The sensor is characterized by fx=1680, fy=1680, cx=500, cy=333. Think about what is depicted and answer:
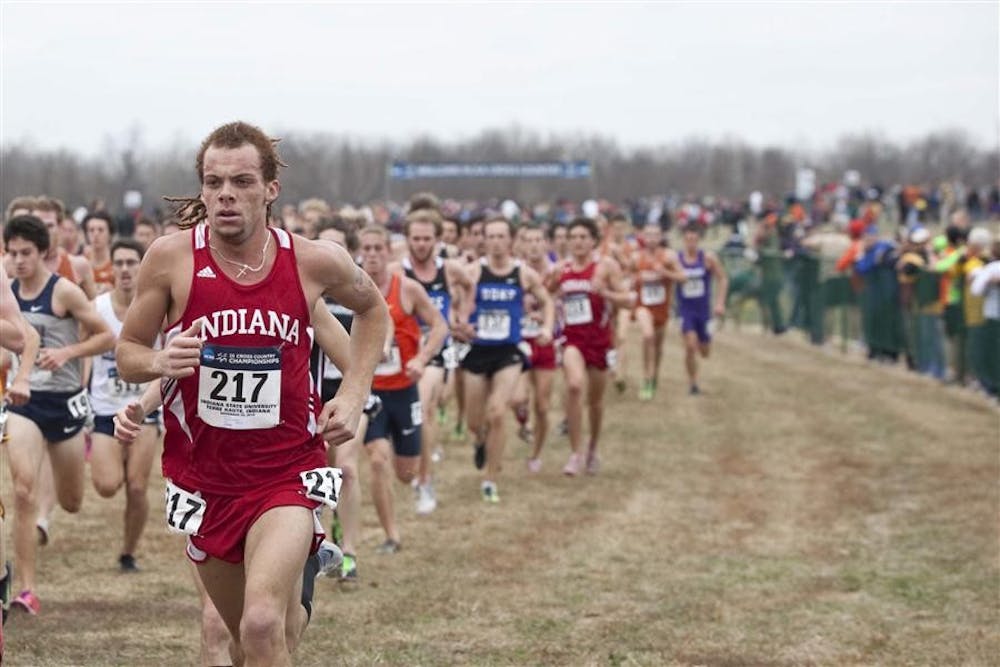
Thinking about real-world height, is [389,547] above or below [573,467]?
above

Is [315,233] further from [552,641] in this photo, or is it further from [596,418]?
[596,418]

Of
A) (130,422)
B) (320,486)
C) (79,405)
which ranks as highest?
(130,422)

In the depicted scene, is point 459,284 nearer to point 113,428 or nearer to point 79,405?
point 113,428

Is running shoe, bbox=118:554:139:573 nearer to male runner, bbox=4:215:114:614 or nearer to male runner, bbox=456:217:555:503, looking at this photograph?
male runner, bbox=4:215:114:614

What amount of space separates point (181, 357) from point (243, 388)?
0.99ft

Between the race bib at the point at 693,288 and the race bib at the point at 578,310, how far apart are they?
6583 millimetres

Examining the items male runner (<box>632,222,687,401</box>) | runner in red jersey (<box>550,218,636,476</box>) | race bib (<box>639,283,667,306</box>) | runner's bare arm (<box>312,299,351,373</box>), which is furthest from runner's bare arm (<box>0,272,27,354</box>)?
race bib (<box>639,283,667,306</box>)

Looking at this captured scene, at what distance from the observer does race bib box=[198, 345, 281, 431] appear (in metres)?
5.53

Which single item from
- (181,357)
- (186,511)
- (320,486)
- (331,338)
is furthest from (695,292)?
(181,357)

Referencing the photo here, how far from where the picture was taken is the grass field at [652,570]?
8.35m

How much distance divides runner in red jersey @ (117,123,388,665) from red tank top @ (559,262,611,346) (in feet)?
29.0

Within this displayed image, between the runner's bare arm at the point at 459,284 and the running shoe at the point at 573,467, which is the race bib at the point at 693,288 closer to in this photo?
the running shoe at the point at 573,467

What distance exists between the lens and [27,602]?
8.88m

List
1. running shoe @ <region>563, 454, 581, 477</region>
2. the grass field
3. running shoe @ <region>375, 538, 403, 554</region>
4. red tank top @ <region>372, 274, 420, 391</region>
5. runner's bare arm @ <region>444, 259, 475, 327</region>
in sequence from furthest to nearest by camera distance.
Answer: running shoe @ <region>563, 454, 581, 477</region> < runner's bare arm @ <region>444, 259, 475, 327</region> < running shoe @ <region>375, 538, 403, 554</region> < red tank top @ <region>372, 274, 420, 391</region> < the grass field
